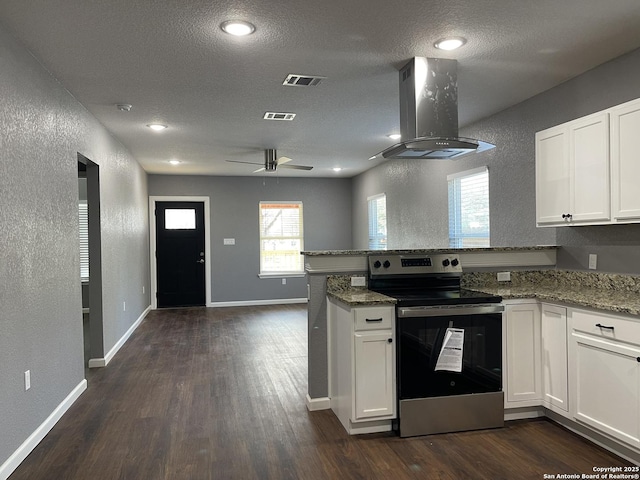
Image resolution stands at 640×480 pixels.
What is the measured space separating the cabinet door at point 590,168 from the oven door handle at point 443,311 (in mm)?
916

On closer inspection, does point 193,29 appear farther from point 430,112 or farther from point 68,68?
point 430,112

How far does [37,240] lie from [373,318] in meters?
2.23

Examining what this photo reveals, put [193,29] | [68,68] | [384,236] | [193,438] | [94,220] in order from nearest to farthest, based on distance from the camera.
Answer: [193,29]
[193,438]
[68,68]
[94,220]
[384,236]

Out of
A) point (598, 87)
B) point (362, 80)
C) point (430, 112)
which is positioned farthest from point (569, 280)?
point (362, 80)

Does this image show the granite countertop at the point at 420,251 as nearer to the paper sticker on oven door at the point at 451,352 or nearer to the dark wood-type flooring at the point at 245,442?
the paper sticker on oven door at the point at 451,352

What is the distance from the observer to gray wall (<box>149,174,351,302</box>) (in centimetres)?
889

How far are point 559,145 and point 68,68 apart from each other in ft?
11.5

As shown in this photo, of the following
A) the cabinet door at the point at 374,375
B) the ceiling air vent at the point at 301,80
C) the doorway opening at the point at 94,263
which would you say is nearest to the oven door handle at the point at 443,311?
the cabinet door at the point at 374,375

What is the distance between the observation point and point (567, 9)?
8.45ft

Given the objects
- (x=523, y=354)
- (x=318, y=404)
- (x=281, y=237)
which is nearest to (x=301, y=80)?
(x=318, y=404)

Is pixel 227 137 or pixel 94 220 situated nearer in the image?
pixel 94 220

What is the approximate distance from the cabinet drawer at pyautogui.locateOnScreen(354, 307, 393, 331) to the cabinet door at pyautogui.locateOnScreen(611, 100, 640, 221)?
1.53 meters

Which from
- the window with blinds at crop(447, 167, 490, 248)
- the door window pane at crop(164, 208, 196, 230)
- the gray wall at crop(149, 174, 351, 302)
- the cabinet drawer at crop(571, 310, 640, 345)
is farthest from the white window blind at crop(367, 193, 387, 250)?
the cabinet drawer at crop(571, 310, 640, 345)

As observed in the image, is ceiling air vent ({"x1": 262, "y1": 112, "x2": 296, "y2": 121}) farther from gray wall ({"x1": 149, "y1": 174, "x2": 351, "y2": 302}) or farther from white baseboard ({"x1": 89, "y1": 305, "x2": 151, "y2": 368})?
gray wall ({"x1": 149, "y1": 174, "x2": 351, "y2": 302})
